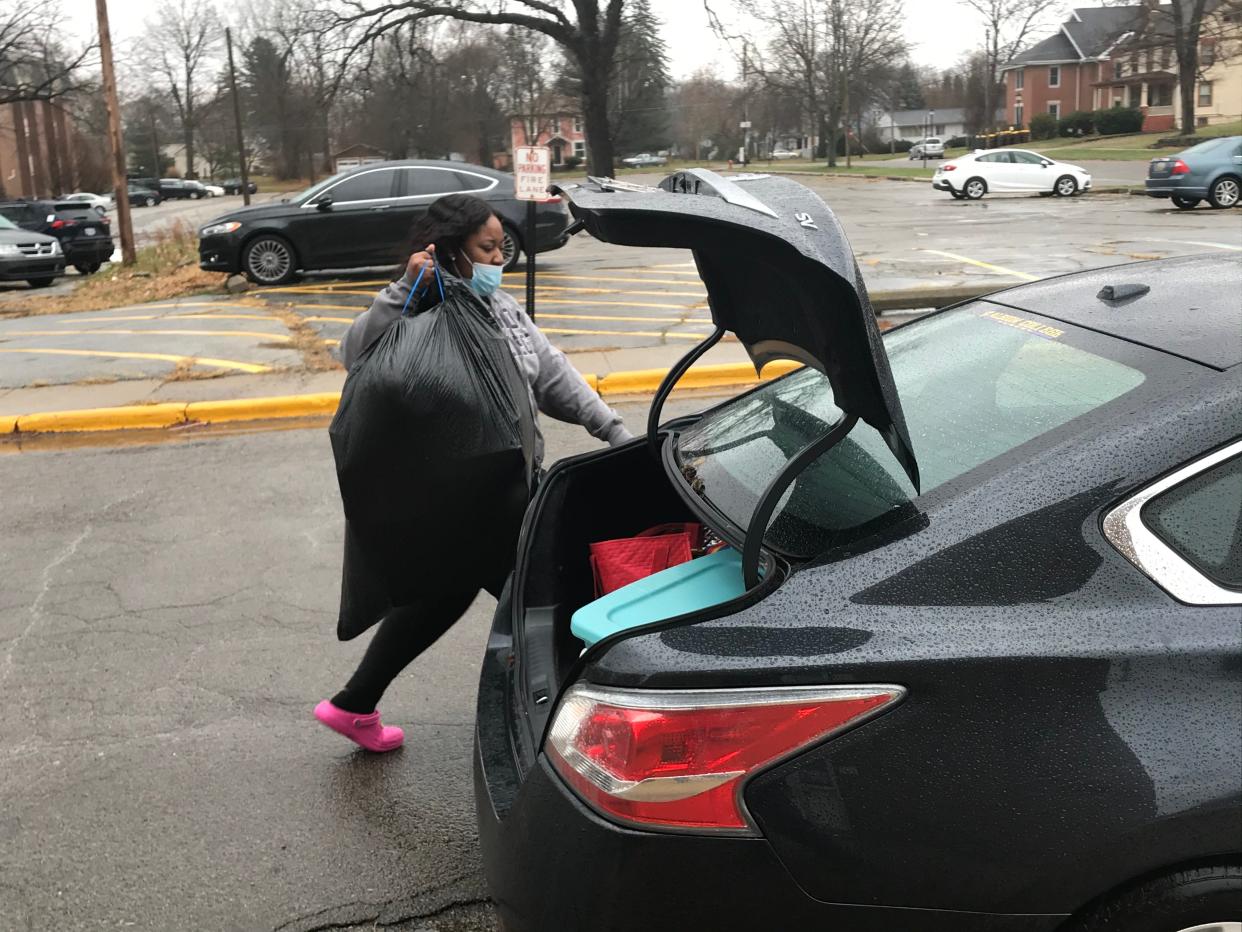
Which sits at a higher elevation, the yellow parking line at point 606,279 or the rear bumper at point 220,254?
the rear bumper at point 220,254

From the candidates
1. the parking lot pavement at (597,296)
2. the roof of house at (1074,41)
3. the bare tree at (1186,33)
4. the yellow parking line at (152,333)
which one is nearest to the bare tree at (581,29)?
the parking lot pavement at (597,296)

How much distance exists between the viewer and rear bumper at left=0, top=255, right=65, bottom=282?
20.3m

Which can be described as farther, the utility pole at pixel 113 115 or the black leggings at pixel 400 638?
the utility pole at pixel 113 115

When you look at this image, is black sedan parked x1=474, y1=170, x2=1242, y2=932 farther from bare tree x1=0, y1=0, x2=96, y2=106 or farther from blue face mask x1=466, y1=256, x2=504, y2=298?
bare tree x1=0, y1=0, x2=96, y2=106

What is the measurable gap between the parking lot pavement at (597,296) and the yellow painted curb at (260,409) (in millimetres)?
1260

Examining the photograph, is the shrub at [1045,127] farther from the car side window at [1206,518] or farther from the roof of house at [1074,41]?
the car side window at [1206,518]

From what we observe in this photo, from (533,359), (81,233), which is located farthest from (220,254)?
(533,359)

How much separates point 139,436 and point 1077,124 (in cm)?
7362

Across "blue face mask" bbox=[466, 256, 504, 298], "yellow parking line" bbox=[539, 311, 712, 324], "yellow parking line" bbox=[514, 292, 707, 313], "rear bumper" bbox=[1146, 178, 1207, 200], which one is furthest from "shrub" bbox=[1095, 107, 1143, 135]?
"blue face mask" bbox=[466, 256, 504, 298]

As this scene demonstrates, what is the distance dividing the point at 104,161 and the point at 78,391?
74.1 m

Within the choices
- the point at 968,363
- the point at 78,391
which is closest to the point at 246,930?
the point at 968,363

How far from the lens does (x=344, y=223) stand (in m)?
16.0

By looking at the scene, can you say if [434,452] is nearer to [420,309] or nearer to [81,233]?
[420,309]

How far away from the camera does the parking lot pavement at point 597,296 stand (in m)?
10.5
